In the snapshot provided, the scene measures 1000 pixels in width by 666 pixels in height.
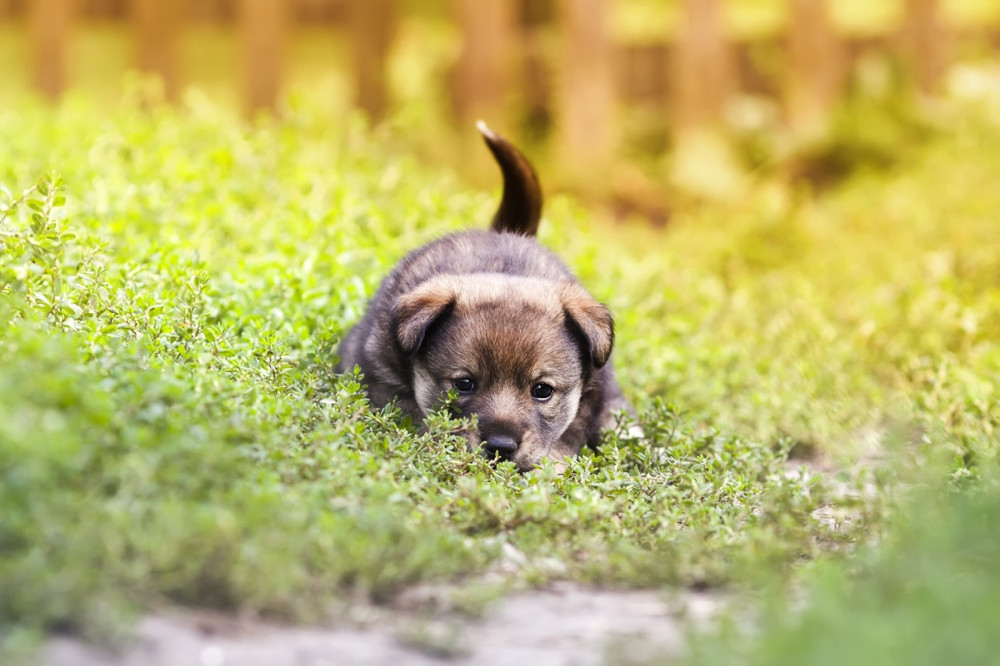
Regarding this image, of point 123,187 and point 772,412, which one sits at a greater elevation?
point 123,187

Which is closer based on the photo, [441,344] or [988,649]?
[988,649]

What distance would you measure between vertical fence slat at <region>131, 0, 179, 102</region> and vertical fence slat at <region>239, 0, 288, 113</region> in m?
0.80

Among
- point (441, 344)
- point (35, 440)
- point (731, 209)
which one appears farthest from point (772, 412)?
point (731, 209)

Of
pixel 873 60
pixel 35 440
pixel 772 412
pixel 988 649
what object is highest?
pixel 873 60

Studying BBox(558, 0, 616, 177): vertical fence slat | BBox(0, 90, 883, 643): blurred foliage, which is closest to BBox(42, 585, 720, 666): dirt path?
BBox(0, 90, 883, 643): blurred foliage

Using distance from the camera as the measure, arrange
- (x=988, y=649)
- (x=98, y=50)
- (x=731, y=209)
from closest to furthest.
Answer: (x=988, y=649) < (x=731, y=209) < (x=98, y=50)

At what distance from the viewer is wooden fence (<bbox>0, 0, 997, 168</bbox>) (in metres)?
9.30

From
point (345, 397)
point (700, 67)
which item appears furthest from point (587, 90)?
point (345, 397)

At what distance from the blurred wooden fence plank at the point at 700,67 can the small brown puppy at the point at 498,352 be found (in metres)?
5.68

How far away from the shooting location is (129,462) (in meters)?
2.55

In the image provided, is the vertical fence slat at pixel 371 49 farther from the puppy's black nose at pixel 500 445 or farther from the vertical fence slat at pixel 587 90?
the puppy's black nose at pixel 500 445

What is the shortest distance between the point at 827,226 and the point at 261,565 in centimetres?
681

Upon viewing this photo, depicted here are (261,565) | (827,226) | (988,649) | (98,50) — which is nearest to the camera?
(988,649)

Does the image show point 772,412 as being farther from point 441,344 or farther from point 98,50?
point 98,50
